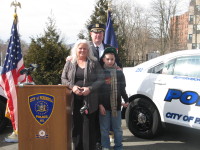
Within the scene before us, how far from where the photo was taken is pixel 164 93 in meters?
3.81

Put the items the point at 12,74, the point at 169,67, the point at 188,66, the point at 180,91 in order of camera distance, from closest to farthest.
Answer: the point at 180,91
the point at 188,66
the point at 169,67
the point at 12,74

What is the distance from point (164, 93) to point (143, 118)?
650 mm

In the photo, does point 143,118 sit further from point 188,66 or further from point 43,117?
point 43,117

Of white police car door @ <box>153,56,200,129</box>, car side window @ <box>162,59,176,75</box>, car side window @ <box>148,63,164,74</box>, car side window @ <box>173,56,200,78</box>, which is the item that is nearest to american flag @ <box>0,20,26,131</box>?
car side window @ <box>148,63,164,74</box>

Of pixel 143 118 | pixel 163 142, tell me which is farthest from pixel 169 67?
pixel 163 142

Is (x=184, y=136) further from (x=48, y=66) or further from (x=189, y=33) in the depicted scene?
(x=189, y=33)

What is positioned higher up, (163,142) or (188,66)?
(188,66)

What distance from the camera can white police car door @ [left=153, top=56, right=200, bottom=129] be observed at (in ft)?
11.5

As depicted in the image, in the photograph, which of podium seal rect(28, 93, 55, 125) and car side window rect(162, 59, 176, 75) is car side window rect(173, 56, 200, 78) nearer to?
car side window rect(162, 59, 176, 75)

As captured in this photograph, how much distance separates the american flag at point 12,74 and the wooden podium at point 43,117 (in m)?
1.66

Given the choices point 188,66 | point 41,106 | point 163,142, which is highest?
point 188,66

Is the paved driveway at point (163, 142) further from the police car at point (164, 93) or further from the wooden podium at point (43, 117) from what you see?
the wooden podium at point (43, 117)

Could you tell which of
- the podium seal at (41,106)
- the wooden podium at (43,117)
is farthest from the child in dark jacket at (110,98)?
the podium seal at (41,106)

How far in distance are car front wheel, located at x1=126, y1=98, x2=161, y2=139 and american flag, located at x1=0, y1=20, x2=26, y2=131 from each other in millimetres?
2150
